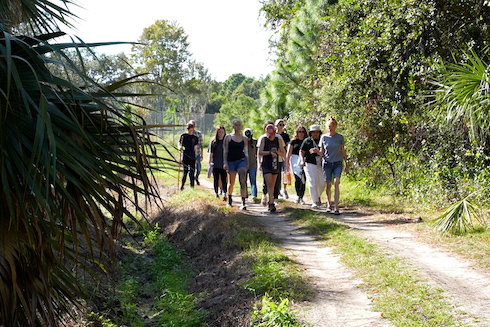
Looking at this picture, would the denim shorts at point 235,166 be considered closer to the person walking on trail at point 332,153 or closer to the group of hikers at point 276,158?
the group of hikers at point 276,158

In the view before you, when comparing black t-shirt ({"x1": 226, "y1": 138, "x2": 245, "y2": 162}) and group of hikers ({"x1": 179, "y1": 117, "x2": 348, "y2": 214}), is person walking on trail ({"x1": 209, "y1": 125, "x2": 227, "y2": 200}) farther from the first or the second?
black t-shirt ({"x1": 226, "y1": 138, "x2": 245, "y2": 162})

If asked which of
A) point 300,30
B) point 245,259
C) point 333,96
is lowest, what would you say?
point 245,259

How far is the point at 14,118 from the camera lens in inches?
127

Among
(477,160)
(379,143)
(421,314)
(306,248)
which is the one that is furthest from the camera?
(379,143)

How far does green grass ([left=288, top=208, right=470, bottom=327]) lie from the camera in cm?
A: 486

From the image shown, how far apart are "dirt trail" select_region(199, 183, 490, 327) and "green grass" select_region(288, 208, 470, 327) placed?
0.11 m

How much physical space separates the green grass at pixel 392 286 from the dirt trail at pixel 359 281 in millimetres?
109

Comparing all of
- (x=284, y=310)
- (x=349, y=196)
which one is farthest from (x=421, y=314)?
(x=349, y=196)

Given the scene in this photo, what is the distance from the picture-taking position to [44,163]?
3.09 meters

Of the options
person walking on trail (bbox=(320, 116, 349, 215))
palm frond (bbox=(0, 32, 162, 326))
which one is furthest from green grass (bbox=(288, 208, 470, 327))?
palm frond (bbox=(0, 32, 162, 326))

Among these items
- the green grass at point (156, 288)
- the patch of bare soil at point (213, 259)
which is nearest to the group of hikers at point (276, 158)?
the patch of bare soil at point (213, 259)

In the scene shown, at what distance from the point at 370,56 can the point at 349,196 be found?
13.1ft

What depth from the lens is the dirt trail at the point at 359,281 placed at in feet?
16.6

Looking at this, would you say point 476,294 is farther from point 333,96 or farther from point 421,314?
point 333,96
